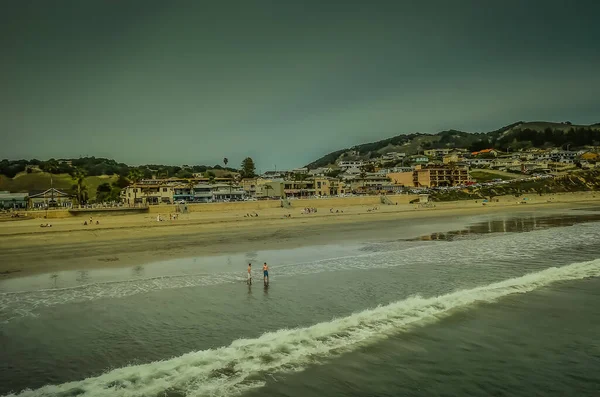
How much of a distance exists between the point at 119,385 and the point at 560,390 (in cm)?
985

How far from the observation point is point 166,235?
42719 mm

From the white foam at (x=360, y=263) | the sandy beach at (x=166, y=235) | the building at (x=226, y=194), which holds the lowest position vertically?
the white foam at (x=360, y=263)

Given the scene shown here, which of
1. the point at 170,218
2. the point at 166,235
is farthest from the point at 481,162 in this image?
the point at 166,235

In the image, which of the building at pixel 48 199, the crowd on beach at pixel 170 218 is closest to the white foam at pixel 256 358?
the crowd on beach at pixel 170 218

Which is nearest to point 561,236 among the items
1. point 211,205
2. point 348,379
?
point 348,379

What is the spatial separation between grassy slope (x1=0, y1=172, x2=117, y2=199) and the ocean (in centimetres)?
9921

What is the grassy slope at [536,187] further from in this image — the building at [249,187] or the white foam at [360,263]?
the white foam at [360,263]

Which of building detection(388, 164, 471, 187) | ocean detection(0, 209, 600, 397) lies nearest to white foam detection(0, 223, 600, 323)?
ocean detection(0, 209, 600, 397)

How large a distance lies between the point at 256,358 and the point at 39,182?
424 feet

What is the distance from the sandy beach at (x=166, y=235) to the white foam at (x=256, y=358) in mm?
17547

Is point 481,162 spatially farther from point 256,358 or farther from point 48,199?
point 256,358

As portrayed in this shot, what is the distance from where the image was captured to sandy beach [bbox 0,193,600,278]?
1148 inches

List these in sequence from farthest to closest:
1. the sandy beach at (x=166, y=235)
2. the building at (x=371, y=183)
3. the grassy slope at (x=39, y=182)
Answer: the grassy slope at (x=39, y=182) < the building at (x=371, y=183) < the sandy beach at (x=166, y=235)

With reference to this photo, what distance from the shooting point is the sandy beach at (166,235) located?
95.7 ft
